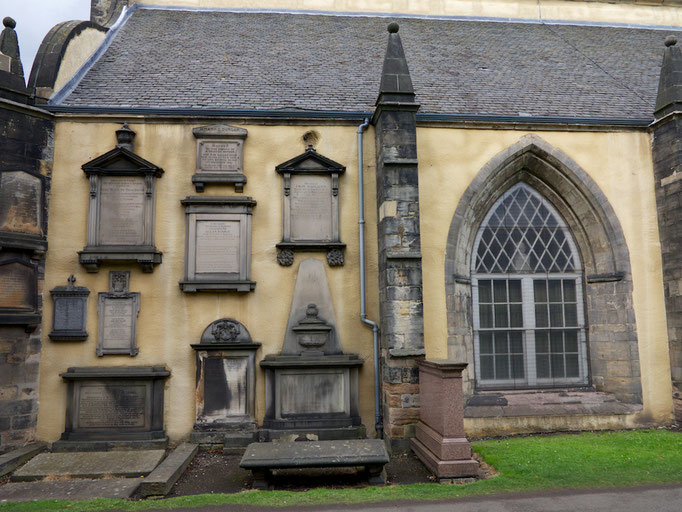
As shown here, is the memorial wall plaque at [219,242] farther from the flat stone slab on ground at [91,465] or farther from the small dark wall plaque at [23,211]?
the flat stone slab on ground at [91,465]

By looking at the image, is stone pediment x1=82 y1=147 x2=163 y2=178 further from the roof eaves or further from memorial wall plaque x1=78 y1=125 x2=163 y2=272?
the roof eaves

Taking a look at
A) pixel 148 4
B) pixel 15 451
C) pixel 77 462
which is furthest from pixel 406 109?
pixel 148 4

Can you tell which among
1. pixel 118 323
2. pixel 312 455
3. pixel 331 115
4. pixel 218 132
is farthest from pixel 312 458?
pixel 331 115

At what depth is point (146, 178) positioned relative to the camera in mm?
8188

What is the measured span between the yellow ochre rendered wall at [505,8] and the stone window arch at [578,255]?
755 cm

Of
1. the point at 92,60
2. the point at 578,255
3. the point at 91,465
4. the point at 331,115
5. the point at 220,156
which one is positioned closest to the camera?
the point at 91,465

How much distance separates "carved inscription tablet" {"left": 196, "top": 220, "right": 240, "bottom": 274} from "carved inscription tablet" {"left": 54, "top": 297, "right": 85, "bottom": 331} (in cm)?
190

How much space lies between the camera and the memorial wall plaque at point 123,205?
7.97 meters

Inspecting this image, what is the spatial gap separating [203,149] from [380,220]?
321 centimetres

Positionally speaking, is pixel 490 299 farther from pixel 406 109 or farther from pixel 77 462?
pixel 77 462

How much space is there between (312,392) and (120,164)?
15.8 ft

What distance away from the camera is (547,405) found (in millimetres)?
8445

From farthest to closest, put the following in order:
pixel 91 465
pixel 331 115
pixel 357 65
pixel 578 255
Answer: pixel 357 65 → pixel 578 255 → pixel 331 115 → pixel 91 465

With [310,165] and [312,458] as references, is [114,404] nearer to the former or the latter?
[312,458]
